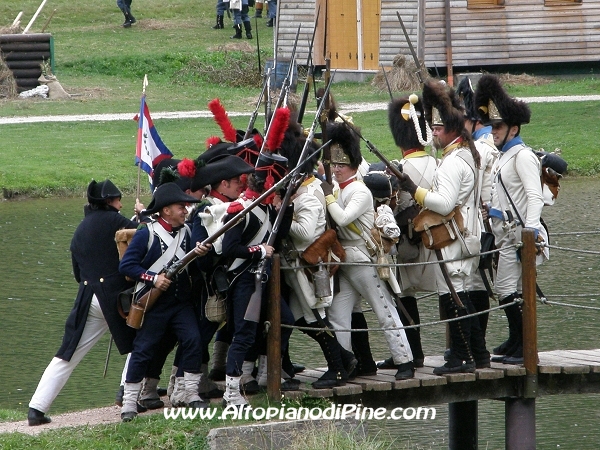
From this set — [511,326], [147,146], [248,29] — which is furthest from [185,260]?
[248,29]

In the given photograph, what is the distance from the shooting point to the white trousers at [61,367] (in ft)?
23.5

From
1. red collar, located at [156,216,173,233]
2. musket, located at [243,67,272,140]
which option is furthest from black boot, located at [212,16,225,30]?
red collar, located at [156,216,173,233]

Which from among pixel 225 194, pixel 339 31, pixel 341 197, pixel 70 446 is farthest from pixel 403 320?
pixel 339 31

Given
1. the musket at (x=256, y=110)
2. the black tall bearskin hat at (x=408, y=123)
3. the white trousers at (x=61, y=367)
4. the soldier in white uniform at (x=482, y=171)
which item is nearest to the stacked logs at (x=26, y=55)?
the musket at (x=256, y=110)

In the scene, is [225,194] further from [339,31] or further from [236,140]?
[339,31]

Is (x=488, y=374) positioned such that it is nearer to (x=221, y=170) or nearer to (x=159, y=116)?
(x=221, y=170)

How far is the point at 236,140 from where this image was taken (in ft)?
25.8

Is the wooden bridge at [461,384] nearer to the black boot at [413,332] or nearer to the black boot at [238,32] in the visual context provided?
the black boot at [413,332]

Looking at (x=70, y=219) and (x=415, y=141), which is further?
(x=70, y=219)

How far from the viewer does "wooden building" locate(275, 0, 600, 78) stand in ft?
87.1

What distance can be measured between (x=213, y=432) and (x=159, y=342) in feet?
2.63

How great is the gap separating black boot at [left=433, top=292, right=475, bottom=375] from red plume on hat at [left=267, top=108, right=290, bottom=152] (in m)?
1.47

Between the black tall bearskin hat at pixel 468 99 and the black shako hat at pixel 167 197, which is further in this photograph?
the black tall bearskin hat at pixel 468 99

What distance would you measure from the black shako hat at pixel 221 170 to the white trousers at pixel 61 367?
3.28 ft
